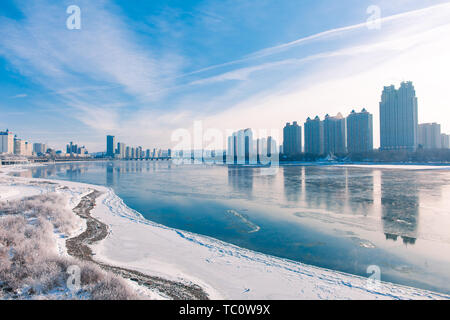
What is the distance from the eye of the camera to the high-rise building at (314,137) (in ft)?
599

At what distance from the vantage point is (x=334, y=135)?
583 ft

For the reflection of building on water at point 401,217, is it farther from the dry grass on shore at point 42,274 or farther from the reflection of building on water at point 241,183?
the reflection of building on water at point 241,183

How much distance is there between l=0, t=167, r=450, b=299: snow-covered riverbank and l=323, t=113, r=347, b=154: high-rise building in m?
181

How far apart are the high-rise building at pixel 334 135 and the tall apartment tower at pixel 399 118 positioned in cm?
2440

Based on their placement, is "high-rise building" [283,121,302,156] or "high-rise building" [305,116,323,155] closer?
"high-rise building" [305,116,323,155]

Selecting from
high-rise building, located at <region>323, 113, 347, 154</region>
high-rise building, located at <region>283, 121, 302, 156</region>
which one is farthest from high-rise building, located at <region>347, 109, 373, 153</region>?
high-rise building, located at <region>283, 121, 302, 156</region>

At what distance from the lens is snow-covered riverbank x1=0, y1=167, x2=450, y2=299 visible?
20.0 ft

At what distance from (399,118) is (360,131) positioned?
76.3 feet

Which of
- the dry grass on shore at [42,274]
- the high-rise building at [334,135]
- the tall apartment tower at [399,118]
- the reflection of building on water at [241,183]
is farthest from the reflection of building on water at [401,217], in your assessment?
the high-rise building at [334,135]

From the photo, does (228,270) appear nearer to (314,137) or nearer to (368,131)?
(368,131)

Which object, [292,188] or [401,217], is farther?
[292,188]

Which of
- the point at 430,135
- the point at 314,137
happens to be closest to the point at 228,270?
the point at 314,137

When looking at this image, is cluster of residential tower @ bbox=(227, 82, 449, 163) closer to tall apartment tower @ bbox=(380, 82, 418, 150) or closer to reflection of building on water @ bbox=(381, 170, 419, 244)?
tall apartment tower @ bbox=(380, 82, 418, 150)
